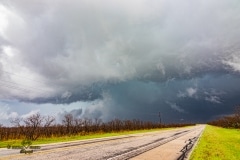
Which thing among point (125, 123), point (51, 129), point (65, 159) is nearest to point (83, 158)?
point (65, 159)

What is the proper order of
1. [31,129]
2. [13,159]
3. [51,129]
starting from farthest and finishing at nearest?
[51,129] < [31,129] < [13,159]

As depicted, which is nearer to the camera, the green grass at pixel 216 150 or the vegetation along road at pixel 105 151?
the vegetation along road at pixel 105 151

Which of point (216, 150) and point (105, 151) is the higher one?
point (105, 151)

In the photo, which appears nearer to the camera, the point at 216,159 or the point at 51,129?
the point at 216,159

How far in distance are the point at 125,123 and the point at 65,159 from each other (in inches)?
3217

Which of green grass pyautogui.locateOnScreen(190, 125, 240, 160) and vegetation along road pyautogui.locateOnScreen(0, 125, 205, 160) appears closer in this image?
vegetation along road pyautogui.locateOnScreen(0, 125, 205, 160)

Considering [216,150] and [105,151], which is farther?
[216,150]

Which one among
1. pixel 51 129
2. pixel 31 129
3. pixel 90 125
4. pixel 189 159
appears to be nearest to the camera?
pixel 189 159

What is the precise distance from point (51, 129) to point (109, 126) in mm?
25387

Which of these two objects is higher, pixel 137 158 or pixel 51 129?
pixel 51 129

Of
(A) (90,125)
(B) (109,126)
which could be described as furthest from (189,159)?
(B) (109,126)

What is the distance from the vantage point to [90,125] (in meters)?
71.8

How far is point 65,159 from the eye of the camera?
15.0 m

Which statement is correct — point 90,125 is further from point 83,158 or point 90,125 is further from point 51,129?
point 83,158
